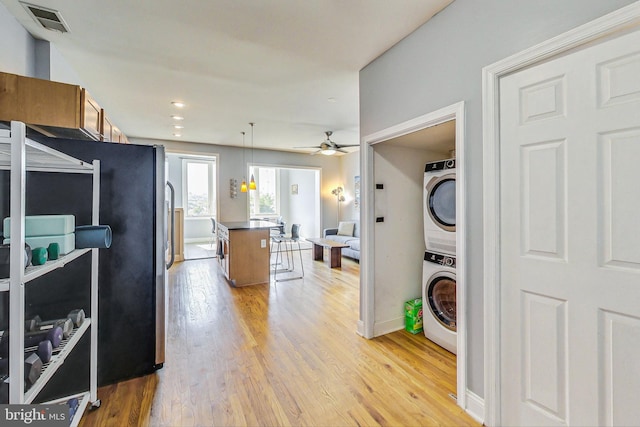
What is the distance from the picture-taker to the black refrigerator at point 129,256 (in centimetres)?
194

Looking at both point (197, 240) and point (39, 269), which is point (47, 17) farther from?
point (197, 240)

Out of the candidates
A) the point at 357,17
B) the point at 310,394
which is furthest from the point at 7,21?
the point at 310,394

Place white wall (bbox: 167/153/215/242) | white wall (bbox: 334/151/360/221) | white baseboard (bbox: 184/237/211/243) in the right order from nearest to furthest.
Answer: white wall (bbox: 334/151/360/221) < white wall (bbox: 167/153/215/242) < white baseboard (bbox: 184/237/211/243)

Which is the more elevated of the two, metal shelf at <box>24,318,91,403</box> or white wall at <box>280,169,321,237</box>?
white wall at <box>280,169,321,237</box>

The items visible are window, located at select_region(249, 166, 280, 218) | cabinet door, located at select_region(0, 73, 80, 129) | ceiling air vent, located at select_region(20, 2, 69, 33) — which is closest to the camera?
cabinet door, located at select_region(0, 73, 80, 129)

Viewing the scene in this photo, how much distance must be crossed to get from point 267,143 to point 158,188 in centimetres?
461

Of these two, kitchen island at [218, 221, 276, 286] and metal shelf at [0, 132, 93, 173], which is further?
kitchen island at [218, 221, 276, 286]

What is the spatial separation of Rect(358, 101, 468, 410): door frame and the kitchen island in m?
2.25

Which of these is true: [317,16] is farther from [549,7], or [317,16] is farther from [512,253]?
[512,253]

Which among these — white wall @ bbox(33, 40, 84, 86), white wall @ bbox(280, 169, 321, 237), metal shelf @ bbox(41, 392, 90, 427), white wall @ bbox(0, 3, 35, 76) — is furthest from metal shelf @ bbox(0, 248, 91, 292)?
white wall @ bbox(280, 169, 321, 237)

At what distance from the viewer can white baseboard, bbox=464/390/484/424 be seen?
5.42 feet

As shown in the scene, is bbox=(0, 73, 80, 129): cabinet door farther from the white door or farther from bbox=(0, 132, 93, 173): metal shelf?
the white door

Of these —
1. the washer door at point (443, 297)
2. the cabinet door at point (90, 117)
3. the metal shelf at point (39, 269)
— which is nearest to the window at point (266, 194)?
the cabinet door at point (90, 117)

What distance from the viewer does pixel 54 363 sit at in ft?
4.21
